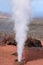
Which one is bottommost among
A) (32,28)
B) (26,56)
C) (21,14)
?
(26,56)

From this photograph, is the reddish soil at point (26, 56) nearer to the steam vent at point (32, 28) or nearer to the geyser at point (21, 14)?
the geyser at point (21, 14)

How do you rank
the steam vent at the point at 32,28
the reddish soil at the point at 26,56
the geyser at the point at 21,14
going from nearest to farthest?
the geyser at the point at 21,14 < the reddish soil at the point at 26,56 < the steam vent at the point at 32,28

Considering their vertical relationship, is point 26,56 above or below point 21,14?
below

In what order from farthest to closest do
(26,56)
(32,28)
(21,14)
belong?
(32,28), (26,56), (21,14)

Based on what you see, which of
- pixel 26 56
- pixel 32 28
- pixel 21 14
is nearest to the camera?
pixel 21 14

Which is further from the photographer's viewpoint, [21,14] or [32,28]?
[32,28]

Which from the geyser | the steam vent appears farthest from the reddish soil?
the steam vent

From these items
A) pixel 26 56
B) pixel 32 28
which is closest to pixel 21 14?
pixel 26 56

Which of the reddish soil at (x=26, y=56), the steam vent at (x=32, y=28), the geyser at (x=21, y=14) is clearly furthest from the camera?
the steam vent at (x=32, y=28)

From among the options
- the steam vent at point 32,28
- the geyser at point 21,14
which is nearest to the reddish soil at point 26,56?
the geyser at point 21,14

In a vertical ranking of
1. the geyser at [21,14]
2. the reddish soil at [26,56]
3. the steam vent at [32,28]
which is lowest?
the reddish soil at [26,56]

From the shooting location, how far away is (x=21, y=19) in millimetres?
8875

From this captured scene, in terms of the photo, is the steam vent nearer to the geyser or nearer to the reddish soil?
the reddish soil

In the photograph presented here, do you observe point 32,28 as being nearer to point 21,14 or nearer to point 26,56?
point 26,56
